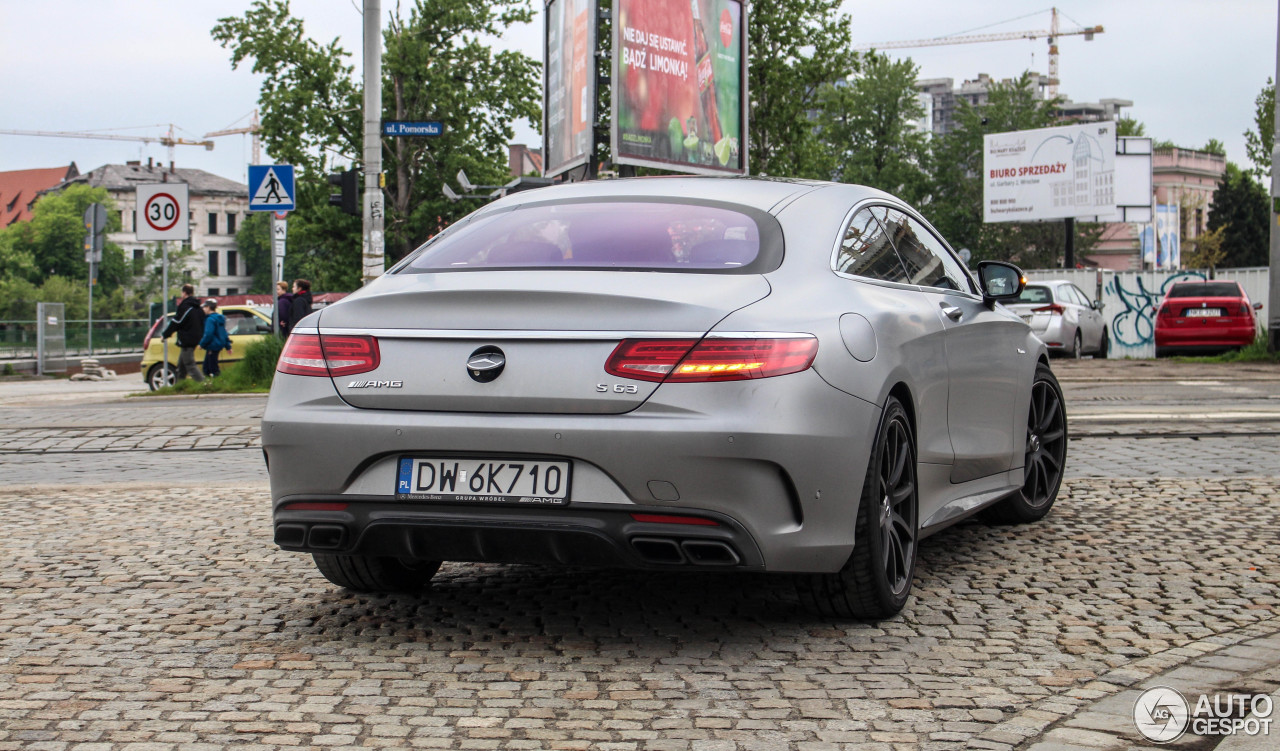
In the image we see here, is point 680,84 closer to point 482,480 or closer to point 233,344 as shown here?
point 233,344

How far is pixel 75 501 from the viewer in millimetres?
7949

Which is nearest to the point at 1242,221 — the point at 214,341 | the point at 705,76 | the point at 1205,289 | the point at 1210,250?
the point at 1210,250

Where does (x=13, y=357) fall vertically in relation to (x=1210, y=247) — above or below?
below

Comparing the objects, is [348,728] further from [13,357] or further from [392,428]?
[13,357]

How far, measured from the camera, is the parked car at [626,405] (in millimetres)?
4086

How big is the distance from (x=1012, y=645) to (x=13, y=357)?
3527cm

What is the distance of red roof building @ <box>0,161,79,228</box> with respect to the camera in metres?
145

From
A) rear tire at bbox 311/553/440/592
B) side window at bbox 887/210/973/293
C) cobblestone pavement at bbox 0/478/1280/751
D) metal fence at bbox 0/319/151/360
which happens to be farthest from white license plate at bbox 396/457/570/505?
metal fence at bbox 0/319/151/360

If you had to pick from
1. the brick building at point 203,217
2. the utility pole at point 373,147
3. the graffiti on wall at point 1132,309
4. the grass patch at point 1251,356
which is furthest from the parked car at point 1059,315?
the brick building at point 203,217

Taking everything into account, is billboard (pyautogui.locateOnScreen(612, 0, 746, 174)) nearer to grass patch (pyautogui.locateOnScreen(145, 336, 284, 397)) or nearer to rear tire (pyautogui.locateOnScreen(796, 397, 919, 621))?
grass patch (pyautogui.locateOnScreen(145, 336, 284, 397))

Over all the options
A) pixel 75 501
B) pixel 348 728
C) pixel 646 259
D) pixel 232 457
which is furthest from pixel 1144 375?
pixel 348 728

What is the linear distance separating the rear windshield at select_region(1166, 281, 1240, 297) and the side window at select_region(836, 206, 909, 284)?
2340 cm

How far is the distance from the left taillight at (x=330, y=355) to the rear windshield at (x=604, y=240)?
0.50m

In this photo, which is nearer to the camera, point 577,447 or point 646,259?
point 577,447
